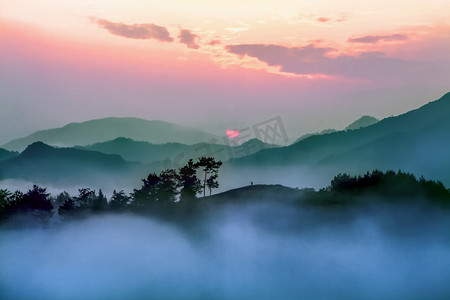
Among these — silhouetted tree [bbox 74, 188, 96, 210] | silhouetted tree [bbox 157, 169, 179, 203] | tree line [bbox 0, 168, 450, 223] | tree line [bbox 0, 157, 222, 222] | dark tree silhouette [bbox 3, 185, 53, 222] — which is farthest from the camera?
silhouetted tree [bbox 157, 169, 179, 203]

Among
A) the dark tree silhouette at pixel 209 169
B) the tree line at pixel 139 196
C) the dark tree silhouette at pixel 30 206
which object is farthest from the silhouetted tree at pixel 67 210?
the dark tree silhouette at pixel 209 169

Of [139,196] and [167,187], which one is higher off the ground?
[167,187]

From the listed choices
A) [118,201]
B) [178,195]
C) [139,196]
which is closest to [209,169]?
[178,195]

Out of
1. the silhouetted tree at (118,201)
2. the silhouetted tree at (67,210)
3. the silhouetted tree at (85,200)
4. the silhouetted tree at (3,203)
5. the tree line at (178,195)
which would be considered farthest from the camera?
the silhouetted tree at (118,201)

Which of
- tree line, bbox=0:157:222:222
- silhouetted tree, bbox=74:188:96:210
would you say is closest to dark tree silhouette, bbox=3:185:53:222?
tree line, bbox=0:157:222:222

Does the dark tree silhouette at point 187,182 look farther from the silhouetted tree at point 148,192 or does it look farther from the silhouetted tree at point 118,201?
the silhouetted tree at point 118,201

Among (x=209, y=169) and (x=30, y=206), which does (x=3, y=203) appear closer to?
(x=30, y=206)

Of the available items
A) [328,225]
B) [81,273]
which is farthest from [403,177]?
[81,273]

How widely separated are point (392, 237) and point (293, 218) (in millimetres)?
19988

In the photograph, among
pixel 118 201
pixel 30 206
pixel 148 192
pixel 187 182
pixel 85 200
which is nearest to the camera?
pixel 30 206

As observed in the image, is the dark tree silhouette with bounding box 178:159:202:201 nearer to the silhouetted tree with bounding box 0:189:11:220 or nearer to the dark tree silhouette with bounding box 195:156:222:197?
the dark tree silhouette with bounding box 195:156:222:197

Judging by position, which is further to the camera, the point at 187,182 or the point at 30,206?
the point at 187,182

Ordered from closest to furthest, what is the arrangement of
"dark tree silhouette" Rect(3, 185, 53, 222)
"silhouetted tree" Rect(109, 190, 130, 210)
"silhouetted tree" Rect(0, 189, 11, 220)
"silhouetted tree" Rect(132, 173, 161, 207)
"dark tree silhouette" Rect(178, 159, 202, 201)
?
"silhouetted tree" Rect(0, 189, 11, 220)
"dark tree silhouette" Rect(3, 185, 53, 222)
"silhouetted tree" Rect(109, 190, 130, 210)
"silhouetted tree" Rect(132, 173, 161, 207)
"dark tree silhouette" Rect(178, 159, 202, 201)

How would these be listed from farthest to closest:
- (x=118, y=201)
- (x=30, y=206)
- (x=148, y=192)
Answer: (x=148, y=192) → (x=118, y=201) → (x=30, y=206)
